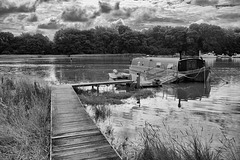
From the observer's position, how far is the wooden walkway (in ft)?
19.0

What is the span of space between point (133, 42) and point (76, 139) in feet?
Result: 345

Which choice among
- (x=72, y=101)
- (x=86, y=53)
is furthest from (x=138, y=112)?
(x=86, y=53)

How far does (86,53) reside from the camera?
107m

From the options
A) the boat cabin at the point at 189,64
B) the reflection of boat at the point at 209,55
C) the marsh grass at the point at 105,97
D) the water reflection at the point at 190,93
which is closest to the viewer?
the marsh grass at the point at 105,97

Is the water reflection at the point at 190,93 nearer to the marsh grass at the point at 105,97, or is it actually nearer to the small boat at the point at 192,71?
the marsh grass at the point at 105,97

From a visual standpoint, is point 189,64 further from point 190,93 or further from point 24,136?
point 24,136

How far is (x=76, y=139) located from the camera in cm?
679

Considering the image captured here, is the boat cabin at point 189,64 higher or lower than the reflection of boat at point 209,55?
lower

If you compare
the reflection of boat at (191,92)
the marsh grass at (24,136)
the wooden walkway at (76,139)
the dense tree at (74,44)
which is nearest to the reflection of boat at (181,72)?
the reflection of boat at (191,92)

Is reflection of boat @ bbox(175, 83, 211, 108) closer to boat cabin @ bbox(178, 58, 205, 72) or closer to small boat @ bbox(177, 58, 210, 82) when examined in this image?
small boat @ bbox(177, 58, 210, 82)

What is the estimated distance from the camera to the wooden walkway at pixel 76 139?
5797mm

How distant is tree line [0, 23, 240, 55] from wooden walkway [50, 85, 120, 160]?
99.1 m

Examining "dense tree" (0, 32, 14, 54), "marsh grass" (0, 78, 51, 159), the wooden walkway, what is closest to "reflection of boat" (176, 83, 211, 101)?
the wooden walkway

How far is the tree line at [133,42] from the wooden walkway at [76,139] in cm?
9915
